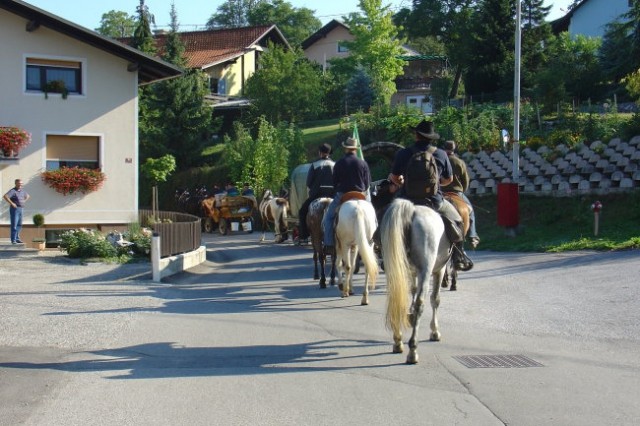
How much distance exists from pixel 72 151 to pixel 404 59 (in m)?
42.7

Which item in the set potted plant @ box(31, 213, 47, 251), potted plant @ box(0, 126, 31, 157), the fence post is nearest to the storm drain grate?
the fence post

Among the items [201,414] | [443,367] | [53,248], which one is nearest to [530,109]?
[53,248]

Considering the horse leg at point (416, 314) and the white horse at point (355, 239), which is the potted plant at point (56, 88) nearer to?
the white horse at point (355, 239)

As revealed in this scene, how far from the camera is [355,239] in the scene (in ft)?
39.9

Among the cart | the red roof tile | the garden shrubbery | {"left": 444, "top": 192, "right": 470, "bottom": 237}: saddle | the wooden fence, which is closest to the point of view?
{"left": 444, "top": 192, "right": 470, "bottom": 237}: saddle

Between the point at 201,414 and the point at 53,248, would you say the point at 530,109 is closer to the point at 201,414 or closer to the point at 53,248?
the point at 53,248

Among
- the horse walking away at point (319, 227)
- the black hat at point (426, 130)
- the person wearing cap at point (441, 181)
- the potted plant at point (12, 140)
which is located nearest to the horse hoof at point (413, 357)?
the person wearing cap at point (441, 181)

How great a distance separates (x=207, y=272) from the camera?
18953 millimetres

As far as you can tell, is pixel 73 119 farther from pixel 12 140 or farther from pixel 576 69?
pixel 576 69

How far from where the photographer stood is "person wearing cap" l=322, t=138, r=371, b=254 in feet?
43.2

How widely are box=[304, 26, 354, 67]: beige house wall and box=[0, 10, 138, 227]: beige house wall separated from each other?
50.0m

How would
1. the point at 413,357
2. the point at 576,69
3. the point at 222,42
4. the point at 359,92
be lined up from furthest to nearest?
the point at 222,42
the point at 359,92
the point at 576,69
the point at 413,357

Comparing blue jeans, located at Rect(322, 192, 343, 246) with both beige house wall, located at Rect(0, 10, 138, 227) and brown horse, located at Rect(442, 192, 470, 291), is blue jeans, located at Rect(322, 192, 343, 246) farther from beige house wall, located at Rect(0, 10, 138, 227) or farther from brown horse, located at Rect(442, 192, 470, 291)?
beige house wall, located at Rect(0, 10, 138, 227)

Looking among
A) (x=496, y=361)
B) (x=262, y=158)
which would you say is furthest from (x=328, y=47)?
(x=496, y=361)
